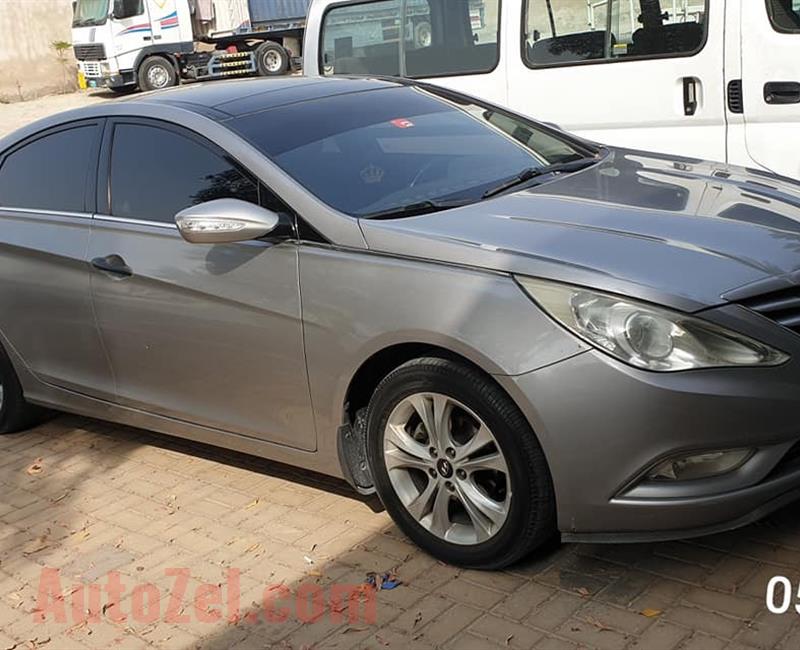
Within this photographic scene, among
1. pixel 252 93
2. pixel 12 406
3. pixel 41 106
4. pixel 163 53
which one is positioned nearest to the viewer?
pixel 252 93

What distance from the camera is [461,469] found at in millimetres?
3510

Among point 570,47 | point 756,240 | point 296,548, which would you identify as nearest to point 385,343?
point 296,548

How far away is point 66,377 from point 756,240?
3.13m

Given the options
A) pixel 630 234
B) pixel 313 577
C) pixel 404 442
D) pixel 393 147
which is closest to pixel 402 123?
pixel 393 147

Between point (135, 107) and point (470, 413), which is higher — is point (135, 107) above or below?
above

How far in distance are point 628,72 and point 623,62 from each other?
71 mm

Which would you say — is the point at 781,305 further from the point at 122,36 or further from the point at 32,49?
the point at 32,49

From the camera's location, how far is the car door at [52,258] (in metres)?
4.73

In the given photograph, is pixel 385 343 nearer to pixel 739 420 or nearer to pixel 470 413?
pixel 470 413

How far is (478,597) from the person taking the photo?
3.46 meters

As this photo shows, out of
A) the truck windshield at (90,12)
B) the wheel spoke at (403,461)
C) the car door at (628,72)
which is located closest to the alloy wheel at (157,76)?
the truck windshield at (90,12)

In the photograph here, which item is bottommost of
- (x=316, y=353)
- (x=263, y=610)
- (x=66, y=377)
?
(x=263, y=610)

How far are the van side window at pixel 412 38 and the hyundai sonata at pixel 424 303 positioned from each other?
2.15 m

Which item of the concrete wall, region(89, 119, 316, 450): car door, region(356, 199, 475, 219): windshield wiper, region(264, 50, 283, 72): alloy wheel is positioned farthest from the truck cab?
region(356, 199, 475, 219): windshield wiper
